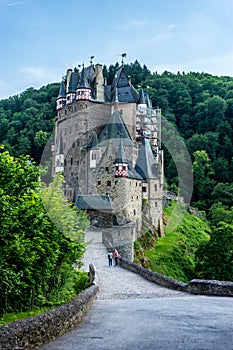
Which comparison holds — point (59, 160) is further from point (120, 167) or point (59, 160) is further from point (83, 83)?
point (120, 167)

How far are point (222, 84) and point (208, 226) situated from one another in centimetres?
6260

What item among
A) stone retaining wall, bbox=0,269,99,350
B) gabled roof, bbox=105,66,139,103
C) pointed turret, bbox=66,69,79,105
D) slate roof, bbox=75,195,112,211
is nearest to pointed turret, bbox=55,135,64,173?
pointed turret, bbox=66,69,79,105

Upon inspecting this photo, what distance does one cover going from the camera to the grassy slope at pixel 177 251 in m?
48.2

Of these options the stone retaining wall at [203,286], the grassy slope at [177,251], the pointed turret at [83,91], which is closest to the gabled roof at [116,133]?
the pointed turret at [83,91]

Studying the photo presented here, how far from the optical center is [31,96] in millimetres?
118875

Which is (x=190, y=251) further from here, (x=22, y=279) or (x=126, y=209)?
(x=22, y=279)

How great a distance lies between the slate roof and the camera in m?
45.9

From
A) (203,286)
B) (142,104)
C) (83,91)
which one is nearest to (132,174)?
(142,104)

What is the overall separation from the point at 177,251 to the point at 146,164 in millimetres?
11171

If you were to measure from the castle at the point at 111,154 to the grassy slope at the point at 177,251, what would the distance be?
2.61 meters

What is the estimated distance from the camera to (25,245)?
1430 cm

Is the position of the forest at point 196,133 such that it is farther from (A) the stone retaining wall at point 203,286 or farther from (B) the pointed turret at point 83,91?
(A) the stone retaining wall at point 203,286

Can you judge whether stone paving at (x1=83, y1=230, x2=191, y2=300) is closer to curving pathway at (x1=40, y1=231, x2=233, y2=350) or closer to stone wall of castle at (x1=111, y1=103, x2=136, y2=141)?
curving pathway at (x1=40, y1=231, x2=233, y2=350)

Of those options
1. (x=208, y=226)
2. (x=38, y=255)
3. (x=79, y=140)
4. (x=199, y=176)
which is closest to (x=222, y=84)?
(x=199, y=176)
